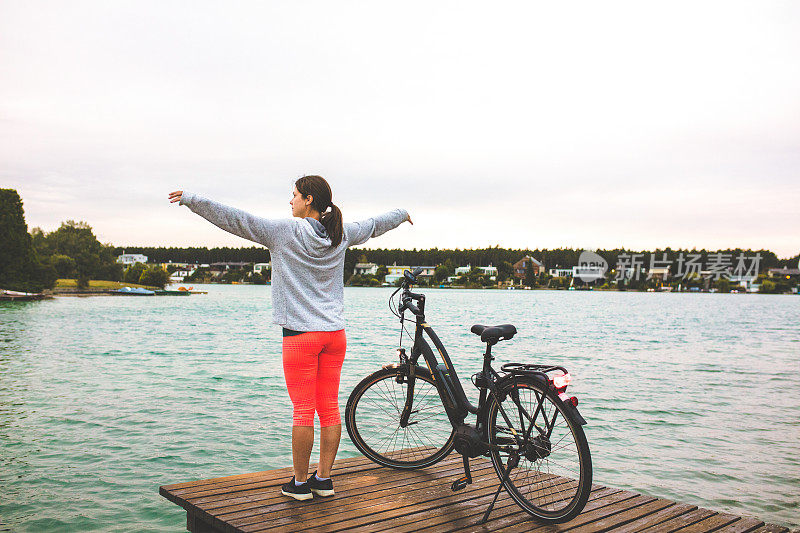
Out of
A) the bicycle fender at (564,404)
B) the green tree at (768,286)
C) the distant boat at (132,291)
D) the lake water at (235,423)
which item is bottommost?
the distant boat at (132,291)

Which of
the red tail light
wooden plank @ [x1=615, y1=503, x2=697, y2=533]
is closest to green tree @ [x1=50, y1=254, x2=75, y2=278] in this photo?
the red tail light

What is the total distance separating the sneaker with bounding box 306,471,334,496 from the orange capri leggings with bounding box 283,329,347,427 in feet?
1.43

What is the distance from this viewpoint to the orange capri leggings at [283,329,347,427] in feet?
13.6

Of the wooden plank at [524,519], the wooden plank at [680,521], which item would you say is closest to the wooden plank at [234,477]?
the wooden plank at [524,519]

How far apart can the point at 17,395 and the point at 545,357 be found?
21.1 meters

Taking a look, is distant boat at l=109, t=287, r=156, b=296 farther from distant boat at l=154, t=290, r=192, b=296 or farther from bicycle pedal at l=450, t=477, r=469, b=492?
bicycle pedal at l=450, t=477, r=469, b=492

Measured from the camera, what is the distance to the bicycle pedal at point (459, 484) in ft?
15.3

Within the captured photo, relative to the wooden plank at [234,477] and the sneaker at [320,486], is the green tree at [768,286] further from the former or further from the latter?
the sneaker at [320,486]

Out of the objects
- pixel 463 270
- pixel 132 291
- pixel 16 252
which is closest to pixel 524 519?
pixel 16 252

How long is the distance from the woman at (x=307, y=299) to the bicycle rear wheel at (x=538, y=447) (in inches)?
49.4

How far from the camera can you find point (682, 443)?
11.8 metres

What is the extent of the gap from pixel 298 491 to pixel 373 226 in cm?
201

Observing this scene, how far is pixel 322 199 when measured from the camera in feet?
14.0

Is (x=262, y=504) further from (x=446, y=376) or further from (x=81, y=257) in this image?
(x=81, y=257)
